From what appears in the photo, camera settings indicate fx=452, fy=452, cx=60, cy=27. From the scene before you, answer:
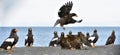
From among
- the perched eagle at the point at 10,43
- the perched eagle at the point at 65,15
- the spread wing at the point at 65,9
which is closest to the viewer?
the perched eagle at the point at 10,43

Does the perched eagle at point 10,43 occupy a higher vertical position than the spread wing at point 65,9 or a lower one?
lower

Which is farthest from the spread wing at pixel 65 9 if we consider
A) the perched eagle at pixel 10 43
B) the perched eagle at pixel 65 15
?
the perched eagle at pixel 10 43

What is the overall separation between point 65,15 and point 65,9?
0.38m

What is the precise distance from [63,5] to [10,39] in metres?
3.63

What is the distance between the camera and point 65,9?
65.3ft

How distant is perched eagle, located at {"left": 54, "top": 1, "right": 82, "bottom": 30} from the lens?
19.1m

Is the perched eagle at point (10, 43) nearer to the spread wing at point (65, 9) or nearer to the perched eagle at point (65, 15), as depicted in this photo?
the perched eagle at point (65, 15)

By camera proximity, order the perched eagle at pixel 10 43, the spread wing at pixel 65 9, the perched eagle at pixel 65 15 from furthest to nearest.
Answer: the spread wing at pixel 65 9
the perched eagle at pixel 65 15
the perched eagle at pixel 10 43

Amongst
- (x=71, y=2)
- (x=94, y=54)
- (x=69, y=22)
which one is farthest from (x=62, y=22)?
(x=94, y=54)

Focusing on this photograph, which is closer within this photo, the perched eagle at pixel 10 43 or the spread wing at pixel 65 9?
Result: the perched eagle at pixel 10 43

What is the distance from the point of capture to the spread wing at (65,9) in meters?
19.7

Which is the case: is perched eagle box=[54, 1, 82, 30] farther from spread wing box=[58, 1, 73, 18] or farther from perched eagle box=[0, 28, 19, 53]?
perched eagle box=[0, 28, 19, 53]

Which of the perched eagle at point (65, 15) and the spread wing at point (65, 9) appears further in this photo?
the spread wing at point (65, 9)

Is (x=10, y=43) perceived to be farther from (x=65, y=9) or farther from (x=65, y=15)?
(x=65, y=9)
